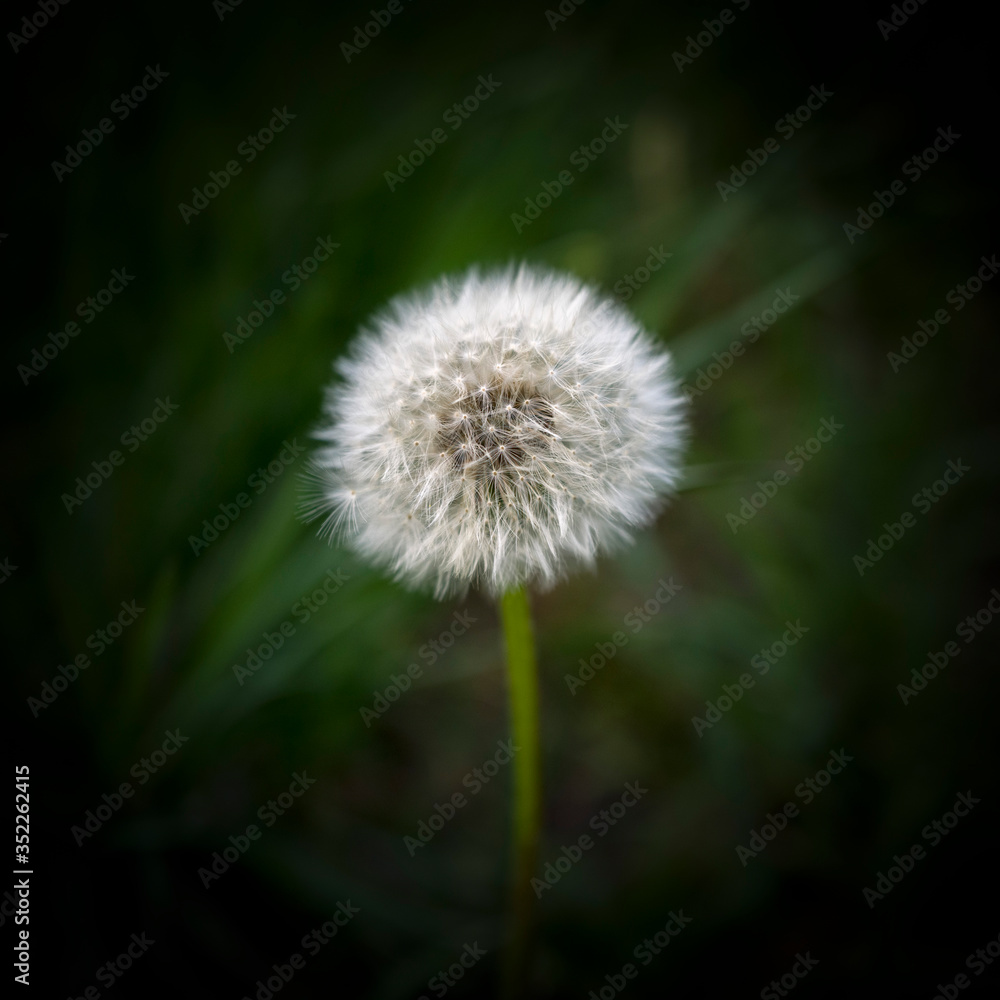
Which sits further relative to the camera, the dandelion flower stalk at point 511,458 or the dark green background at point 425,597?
the dark green background at point 425,597

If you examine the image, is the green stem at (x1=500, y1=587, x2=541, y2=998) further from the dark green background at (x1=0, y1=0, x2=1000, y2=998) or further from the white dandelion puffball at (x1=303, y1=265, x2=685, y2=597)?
the dark green background at (x1=0, y1=0, x2=1000, y2=998)

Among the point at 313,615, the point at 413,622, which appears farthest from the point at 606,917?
the point at 313,615

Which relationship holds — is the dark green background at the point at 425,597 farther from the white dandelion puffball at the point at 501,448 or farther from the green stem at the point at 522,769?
the green stem at the point at 522,769

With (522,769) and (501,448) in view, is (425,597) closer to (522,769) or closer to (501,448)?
(522,769)

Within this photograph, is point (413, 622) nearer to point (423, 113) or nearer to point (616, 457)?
point (616, 457)

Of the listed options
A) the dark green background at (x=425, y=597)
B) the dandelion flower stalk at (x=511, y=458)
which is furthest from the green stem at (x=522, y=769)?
the dark green background at (x=425, y=597)

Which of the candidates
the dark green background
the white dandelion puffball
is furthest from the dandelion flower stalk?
the dark green background

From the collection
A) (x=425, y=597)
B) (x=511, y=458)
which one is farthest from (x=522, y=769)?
(x=425, y=597)

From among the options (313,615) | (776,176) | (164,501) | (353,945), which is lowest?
(353,945)
